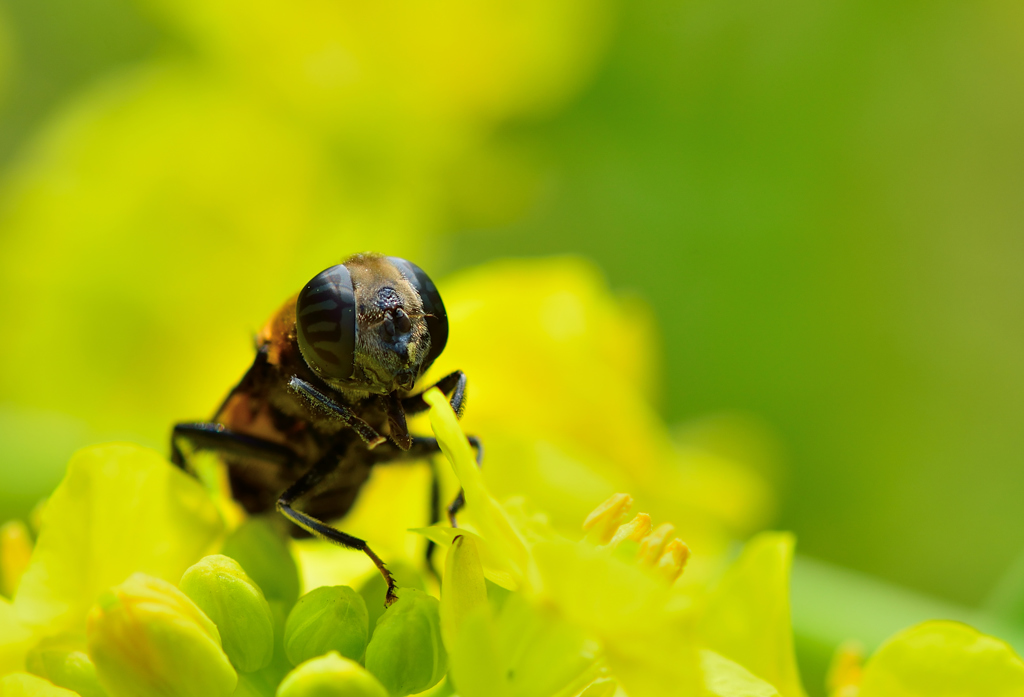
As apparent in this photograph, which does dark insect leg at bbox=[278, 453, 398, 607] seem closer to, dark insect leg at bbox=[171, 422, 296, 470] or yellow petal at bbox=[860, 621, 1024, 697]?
dark insect leg at bbox=[171, 422, 296, 470]

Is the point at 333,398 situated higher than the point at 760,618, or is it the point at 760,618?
the point at 333,398

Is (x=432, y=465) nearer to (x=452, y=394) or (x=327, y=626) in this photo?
(x=452, y=394)

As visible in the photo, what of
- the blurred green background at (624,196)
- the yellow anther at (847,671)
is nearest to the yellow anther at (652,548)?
the yellow anther at (847,671)

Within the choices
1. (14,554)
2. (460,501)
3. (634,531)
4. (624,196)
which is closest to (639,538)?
(634,531)

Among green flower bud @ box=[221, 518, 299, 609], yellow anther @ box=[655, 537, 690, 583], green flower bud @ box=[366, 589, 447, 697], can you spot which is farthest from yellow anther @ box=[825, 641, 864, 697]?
green flower bud @ box=[221, 518, 299, 609]

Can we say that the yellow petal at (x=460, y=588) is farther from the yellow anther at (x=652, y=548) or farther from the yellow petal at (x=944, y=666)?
the yellow petal at (x=944, y=666)

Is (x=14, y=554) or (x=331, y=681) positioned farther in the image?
(x=14, y=554)
